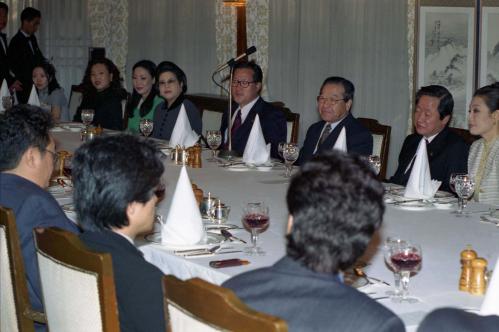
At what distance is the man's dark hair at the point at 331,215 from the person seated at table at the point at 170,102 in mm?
4428

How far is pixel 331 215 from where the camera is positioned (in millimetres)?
1813

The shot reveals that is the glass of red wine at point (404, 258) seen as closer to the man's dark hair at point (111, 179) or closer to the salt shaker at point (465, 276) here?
the salt shaker at point (465, 276)

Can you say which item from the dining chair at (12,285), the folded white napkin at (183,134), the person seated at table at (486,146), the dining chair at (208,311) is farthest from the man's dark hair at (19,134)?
the folded white napkin at (183,134)

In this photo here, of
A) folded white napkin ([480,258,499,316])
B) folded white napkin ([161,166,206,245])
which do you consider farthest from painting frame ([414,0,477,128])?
folded white napkin ([480,258,499,316])

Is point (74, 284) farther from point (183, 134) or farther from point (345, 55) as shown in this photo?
point (345, 55)

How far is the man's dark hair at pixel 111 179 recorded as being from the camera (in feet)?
8.32

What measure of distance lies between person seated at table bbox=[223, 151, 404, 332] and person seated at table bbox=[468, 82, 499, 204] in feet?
9.26

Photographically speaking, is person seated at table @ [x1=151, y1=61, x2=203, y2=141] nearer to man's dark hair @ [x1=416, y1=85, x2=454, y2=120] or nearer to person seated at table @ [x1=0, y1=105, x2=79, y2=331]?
man's dark hair @ [x1=416, y1=85, x2=454, y2=120]

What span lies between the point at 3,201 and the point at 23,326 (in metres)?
0.41

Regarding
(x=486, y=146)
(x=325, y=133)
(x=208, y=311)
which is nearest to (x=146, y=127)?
(x=325, y=133)

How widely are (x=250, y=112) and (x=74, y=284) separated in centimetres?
371

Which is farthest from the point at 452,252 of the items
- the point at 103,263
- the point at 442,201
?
the point at 103,263

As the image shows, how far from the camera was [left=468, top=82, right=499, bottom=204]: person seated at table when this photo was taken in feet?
15.0

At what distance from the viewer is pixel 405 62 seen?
6953 mm
